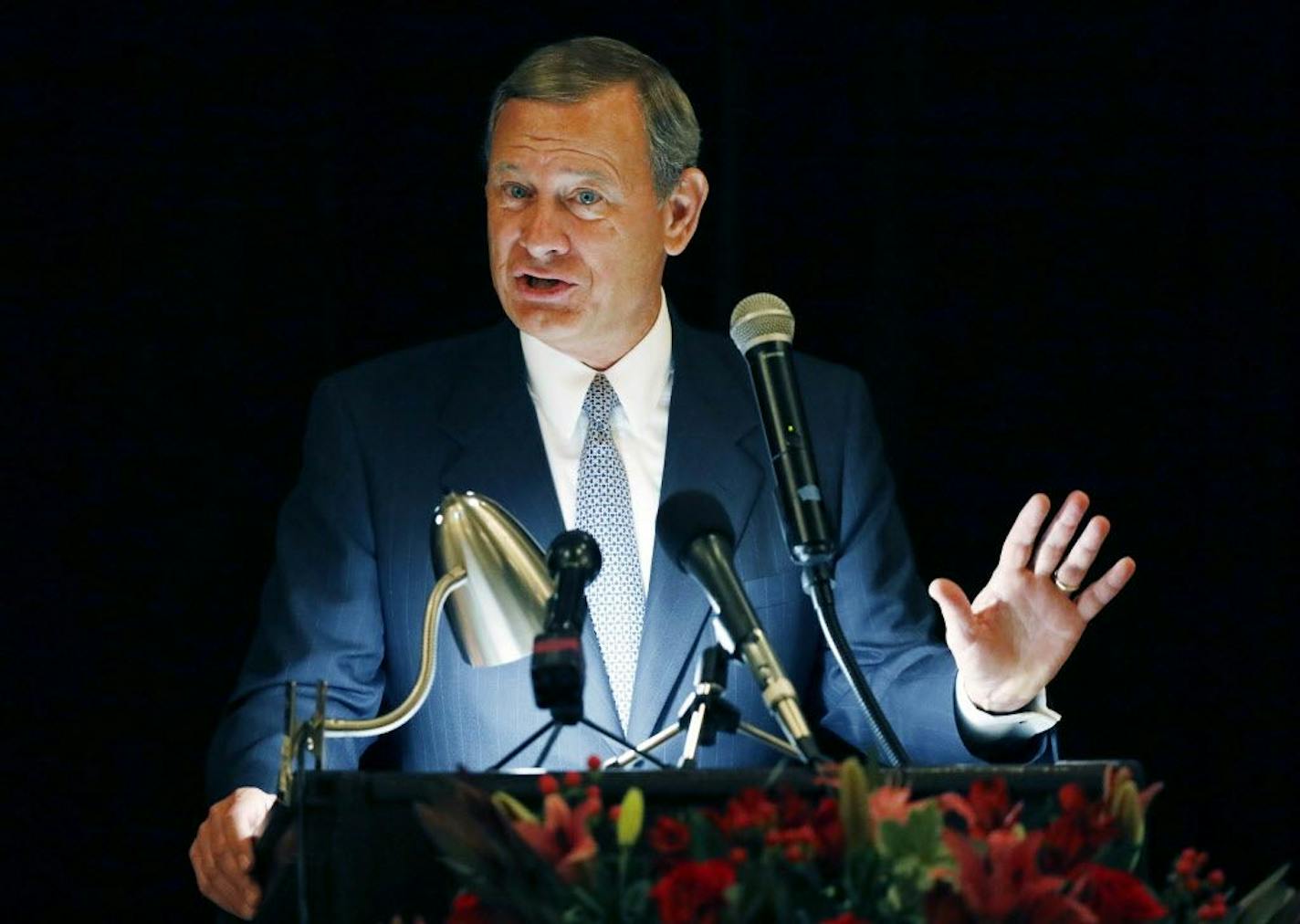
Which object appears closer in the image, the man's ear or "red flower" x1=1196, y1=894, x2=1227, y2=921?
"red flower" x1=1196, y1=894, x2=1227, y2=921

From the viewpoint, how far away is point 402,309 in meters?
3.24

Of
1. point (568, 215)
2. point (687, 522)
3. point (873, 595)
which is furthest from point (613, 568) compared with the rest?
point (687, 522)

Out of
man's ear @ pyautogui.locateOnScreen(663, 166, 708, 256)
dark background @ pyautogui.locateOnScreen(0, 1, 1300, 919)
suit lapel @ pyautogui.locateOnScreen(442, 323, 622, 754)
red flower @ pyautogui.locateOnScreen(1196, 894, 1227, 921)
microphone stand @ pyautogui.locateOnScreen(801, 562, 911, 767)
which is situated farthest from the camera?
dark background @ pyautogui.locateOnScreen(0, 1, 1300, 919)

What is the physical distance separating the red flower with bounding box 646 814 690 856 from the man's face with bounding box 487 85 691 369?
1.40 metres

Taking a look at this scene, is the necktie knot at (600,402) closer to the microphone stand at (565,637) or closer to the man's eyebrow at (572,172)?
the man's eyebrow at (572,172)

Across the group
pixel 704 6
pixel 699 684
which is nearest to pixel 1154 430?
pixel 704 6

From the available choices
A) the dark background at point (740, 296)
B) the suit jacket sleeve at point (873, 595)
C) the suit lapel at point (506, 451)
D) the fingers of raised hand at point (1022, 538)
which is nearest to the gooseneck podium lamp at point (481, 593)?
the fingers of raised hand at point (1022, 538)

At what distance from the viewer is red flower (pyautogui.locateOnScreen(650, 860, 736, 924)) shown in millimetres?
1207

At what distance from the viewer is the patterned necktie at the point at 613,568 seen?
2.54m

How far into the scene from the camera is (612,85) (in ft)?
8.79

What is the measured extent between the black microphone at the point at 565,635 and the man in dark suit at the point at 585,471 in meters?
0.79

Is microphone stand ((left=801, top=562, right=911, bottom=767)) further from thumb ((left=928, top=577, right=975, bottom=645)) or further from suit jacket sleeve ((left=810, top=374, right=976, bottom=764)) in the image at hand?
suit jacket sleeve ((left=810, top=374, right=976, bottom=764))

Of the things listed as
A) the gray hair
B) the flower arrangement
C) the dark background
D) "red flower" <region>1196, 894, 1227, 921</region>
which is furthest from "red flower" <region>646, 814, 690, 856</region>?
the dark background

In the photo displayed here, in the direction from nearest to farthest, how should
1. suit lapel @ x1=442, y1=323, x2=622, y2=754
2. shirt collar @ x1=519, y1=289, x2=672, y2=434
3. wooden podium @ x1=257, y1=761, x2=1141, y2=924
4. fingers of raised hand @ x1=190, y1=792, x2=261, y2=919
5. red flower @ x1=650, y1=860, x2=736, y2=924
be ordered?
1. red flower @ x1=650, y1=860, x2=736, y2=924
2. wooden podium @ x1=257, y1=761, x2=1141, y2=924
3. fingers of raised hand @ x1=190, y1=792, x2=261, y2=919
4. suit lapel @ x1=442, y1=323, x2=622, y2=754
5. shirt collar @ x1=519, y1=289, x2=672, y2=434
